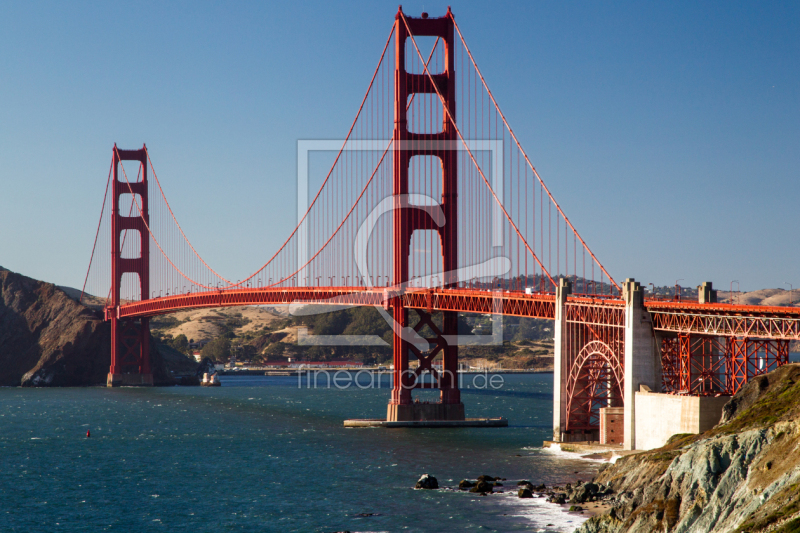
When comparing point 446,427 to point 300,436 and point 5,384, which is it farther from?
point 5,384

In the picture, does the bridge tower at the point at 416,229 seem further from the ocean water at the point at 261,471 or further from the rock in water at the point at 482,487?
the rock in water at the point at 482,487

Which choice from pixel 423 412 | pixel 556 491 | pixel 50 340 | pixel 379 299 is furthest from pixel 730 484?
pixel 50 340

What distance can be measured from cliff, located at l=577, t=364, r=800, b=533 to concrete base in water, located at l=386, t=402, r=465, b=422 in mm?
32331

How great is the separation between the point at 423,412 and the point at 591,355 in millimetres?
18788

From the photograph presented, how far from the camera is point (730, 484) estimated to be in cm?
2916

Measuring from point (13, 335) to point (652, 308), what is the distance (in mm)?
104269

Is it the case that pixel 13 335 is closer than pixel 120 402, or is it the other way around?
pixel 120 402

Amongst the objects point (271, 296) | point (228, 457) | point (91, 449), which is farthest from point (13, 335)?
point (228, 457)

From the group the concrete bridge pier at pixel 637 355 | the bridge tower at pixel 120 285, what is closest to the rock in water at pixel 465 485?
the concrete bridge pier at pixel 637 355

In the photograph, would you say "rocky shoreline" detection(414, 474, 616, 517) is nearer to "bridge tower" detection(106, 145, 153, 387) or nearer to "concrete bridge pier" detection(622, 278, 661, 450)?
"concrete bridge pier" detection(622, 278, 661, 450)

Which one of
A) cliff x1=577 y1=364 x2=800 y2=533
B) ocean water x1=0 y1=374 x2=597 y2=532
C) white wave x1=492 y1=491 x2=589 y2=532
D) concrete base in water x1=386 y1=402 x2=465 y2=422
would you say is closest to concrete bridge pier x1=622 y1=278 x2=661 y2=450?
ocean water x1=0 y1=374 x2=597 y2=532

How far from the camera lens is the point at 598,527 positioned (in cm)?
3148

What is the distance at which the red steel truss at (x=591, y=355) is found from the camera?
163 ft

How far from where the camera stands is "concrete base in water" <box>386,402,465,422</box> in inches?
2660
